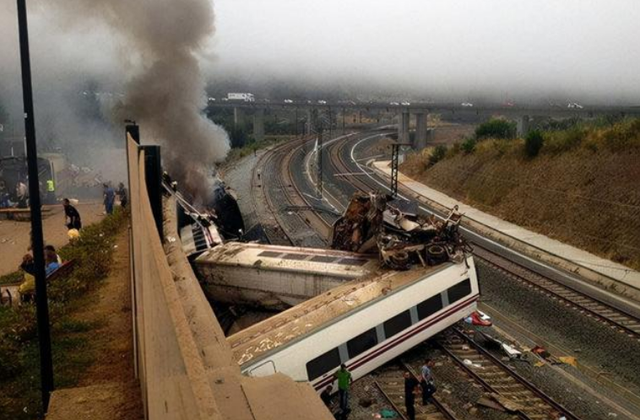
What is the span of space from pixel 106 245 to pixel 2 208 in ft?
49.5

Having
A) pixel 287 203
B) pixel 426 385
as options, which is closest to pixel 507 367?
pixel 426 385

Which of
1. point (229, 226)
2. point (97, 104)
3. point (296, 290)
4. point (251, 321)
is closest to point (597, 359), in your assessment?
point (296, 290)

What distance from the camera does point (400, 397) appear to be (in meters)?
12.2

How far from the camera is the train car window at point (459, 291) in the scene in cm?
1389

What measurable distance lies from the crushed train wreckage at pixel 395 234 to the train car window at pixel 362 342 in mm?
2155

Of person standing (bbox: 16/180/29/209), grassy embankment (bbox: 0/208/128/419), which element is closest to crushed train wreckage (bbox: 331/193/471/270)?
grassy embankment (bbox: 0/208/128/419)

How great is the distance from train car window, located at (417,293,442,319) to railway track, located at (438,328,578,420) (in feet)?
4.29

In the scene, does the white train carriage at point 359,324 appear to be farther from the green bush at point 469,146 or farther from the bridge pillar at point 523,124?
the bridge pillar at point 523,124

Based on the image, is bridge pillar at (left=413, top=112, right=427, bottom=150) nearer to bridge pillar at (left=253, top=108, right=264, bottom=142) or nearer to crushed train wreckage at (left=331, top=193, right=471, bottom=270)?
bridge pillar at (left=253, top=108, right=264, bottom=142)

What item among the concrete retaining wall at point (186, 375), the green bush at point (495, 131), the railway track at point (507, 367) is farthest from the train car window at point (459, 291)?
the green bush at point (495, 131)

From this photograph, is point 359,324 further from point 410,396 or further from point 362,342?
point 410,396

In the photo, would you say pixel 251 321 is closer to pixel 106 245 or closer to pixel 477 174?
pixel 106 245

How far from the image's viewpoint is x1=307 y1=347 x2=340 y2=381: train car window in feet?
37.4

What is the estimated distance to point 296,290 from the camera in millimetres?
14844
